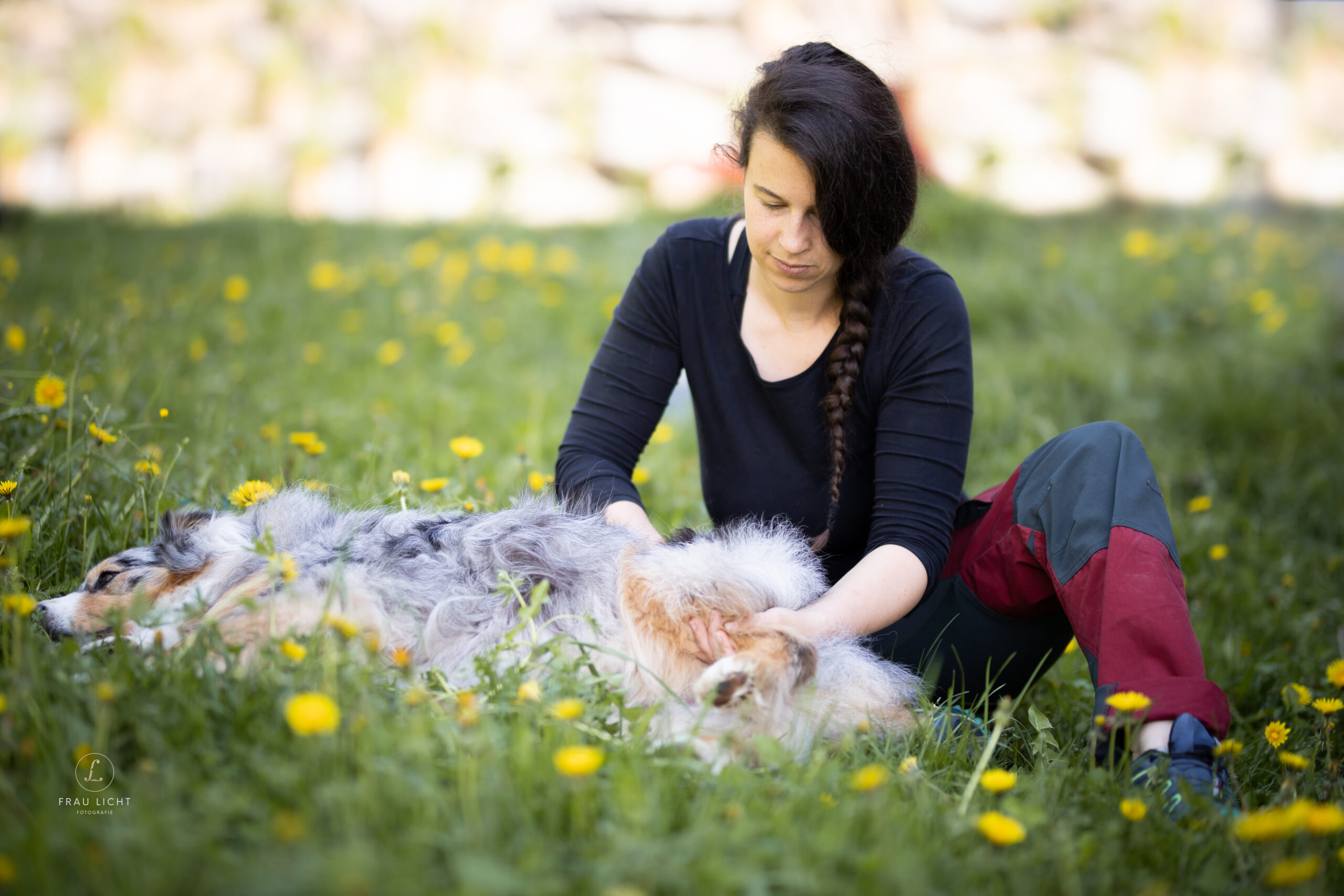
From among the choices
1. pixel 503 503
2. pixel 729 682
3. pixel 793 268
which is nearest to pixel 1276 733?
pixel 729 682

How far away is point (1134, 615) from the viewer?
5.89 ft

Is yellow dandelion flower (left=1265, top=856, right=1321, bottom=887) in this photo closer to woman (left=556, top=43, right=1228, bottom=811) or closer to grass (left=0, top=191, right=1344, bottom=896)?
grass (left=0, top=191, right=1344, bottom=896)

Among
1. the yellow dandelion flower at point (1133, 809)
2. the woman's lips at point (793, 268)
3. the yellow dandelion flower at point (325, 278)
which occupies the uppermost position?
the woman's lips at point (793, 268)

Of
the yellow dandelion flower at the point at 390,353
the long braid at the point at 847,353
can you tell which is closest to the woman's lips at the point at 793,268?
the long braid at the point at 847,353

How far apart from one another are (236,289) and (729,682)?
4.02 meters

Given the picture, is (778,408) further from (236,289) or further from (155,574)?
(236,289)

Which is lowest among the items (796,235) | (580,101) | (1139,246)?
(796,235)

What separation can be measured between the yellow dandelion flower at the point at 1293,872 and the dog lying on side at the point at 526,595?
0.66 metres

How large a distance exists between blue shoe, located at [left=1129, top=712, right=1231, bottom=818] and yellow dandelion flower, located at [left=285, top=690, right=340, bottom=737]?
53.6 inches

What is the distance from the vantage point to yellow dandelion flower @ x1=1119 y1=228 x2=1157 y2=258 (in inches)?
233

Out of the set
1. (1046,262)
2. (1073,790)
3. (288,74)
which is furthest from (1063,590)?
(288,74)

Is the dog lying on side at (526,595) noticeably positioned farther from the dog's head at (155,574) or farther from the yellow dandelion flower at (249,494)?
the yellow dandelion flower at (249,494)

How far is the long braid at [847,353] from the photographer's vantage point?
2211 mm

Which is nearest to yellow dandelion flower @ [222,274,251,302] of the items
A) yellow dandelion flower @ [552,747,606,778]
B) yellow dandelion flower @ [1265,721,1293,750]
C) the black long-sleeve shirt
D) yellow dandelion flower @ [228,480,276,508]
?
yellow dandelion flower @ [228,480,276,508]
